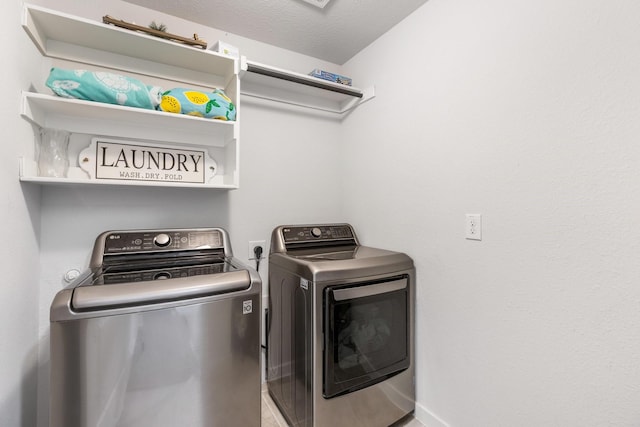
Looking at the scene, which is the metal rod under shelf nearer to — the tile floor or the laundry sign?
the laundry sign

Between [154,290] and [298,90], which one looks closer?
[154,290]

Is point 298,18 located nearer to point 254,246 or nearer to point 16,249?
point 254,246

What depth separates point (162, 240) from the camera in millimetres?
1388

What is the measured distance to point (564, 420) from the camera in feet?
3.35

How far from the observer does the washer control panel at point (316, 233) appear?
1772 mm

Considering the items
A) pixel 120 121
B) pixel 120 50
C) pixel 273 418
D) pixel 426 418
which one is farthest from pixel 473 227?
pixel 120 50

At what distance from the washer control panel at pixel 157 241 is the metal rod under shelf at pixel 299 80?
0.98 metres

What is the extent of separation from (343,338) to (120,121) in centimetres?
157

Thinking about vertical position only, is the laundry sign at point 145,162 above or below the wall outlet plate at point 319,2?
below

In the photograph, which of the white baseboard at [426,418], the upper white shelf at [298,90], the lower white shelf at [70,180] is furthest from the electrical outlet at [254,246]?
the white baseboard at [426,418]

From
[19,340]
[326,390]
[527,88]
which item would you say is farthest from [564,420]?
[19,340]

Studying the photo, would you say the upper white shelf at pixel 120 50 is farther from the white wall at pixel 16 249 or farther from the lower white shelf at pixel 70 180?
the lower white shelf at pixel 70 180

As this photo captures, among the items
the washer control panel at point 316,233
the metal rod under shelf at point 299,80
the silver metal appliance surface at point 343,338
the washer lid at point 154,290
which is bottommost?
the silver metal appliance surface at point 343,338

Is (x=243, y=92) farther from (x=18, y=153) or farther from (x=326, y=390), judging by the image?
(x=326, y=390)
